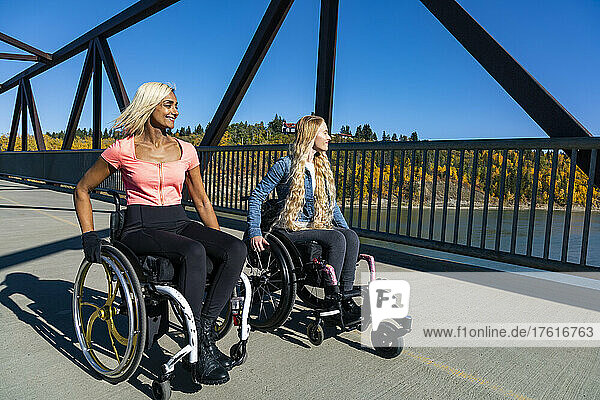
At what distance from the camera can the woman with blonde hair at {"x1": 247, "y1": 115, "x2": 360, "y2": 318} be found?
2.70 meters

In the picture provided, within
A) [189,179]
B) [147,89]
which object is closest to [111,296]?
[189,179]

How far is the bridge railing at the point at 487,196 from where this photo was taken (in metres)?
3.53

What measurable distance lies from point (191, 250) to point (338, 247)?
33.9 inches

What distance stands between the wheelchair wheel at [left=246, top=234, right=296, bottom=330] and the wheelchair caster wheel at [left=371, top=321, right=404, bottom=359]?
461mm

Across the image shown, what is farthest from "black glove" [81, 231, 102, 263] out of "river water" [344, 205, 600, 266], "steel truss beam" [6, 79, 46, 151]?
"steel truss beam" [6, 79, 46, 151]

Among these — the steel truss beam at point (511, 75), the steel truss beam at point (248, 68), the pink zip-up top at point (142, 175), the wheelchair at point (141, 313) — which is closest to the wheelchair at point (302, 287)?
the wheelchair at point (141, 313)

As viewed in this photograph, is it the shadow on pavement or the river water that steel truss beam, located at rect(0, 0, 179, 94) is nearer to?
the shadow on pavement

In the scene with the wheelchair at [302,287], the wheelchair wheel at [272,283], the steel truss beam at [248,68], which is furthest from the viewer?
the steel truss beam at [248,68]

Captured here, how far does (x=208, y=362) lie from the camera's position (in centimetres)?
203

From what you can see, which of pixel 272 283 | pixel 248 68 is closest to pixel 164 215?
pixel 272 283

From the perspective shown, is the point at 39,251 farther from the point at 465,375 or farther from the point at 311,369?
the point at 465,375

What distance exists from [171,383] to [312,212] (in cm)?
122

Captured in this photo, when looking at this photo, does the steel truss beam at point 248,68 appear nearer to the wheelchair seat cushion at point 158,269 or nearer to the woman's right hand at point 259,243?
the woman's right hand at point 259,243

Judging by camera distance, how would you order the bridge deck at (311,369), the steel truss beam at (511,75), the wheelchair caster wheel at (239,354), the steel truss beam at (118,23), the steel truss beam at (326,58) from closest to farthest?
the bridge deck at (311,369), the wheelchair caster wheel at (239,354), the steel truss beam at (511,75), the steel truss beam at (326,58), the steel truss beam at (118,23)
